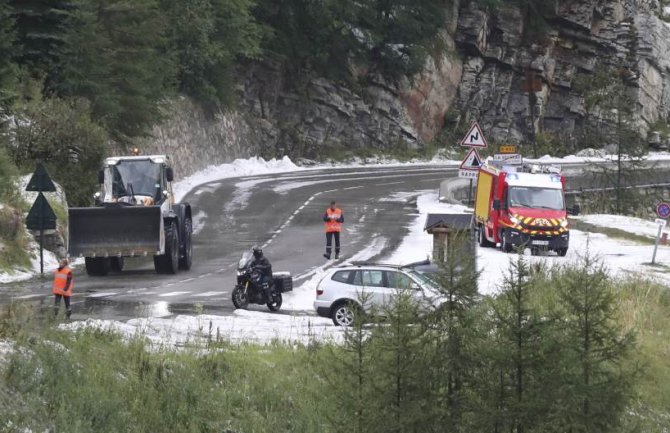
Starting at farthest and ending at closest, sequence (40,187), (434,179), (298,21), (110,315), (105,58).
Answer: (298,21), (434,179), (105,58), (40,187), (110,315)

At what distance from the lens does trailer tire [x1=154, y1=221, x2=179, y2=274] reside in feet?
89.7

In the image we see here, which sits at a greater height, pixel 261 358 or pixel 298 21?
pixel 298 21

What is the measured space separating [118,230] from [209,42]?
26843 mm

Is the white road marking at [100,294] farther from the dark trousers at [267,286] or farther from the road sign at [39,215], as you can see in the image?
the road sign at [39,215]

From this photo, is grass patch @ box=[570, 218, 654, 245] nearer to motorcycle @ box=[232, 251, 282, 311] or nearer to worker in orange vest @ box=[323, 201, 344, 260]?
worker in orange vest @ box=[323, 201, 344, 260]

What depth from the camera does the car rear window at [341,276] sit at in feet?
70.2

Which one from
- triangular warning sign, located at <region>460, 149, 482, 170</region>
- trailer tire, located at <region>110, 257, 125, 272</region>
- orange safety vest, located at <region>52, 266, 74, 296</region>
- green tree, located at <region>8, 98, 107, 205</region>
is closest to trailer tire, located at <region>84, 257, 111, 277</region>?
trailer tire, located at <region>110, 257, 125, 272</region>

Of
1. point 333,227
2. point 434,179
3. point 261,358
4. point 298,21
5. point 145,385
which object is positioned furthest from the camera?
point 298,21

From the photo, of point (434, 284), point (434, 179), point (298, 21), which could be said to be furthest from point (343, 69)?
point (434, 284)

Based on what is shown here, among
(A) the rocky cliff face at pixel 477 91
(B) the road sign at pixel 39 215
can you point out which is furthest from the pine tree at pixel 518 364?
(A) the rocky cliff face at pixel 477 91

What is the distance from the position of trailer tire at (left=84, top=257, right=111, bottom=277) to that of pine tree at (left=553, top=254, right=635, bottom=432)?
58.0 ft

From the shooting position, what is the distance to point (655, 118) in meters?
72.9

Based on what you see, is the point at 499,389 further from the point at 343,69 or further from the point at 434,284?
the point at 343,69

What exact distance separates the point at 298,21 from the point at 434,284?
5185cm
